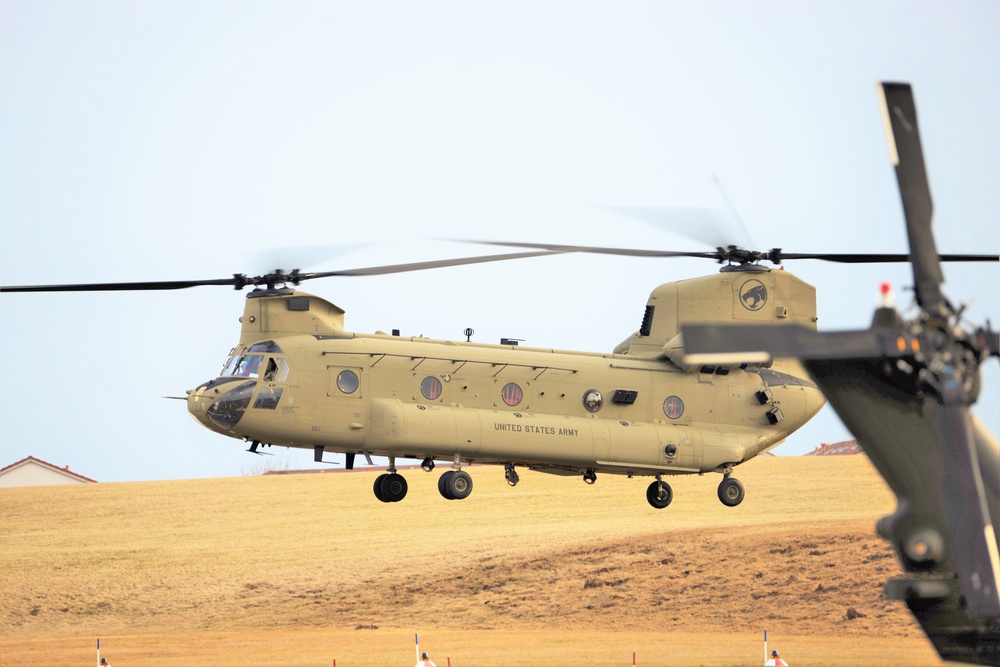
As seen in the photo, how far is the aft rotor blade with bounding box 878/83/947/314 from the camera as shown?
49.2 feet

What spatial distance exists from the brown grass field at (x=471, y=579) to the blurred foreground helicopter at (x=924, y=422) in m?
21.9

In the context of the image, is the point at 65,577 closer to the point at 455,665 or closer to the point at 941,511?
the point at 455,665

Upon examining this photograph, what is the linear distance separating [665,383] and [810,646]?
1299 cm

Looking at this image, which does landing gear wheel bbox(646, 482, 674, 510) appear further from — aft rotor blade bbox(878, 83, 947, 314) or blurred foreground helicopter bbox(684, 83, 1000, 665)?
aft rotor blade bbox(878, 83, 947, 314)

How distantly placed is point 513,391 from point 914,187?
46.6ft

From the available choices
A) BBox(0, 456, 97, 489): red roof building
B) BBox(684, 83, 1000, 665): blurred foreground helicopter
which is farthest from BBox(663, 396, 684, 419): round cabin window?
BBox(0, 456, 97, 489): red roof building

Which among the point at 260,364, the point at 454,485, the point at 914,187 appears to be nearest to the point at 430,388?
the point at 454,485

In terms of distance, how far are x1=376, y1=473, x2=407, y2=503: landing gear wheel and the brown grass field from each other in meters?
10.3

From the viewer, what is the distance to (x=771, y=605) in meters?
43.0

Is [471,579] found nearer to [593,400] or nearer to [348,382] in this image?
[593,400]

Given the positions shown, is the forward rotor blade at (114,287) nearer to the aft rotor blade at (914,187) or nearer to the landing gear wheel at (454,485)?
the landing gear wheel at (454,485)

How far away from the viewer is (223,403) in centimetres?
2684

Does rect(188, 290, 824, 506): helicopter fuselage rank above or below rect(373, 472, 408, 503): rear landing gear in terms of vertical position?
above

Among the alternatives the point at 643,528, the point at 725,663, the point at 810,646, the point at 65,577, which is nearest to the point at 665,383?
the point at 725,663
